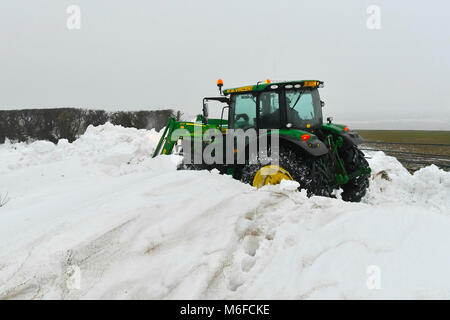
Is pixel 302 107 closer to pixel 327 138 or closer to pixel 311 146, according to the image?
pixel 327 138

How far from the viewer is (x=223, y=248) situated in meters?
2.24

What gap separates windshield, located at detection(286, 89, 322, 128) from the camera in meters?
4.57

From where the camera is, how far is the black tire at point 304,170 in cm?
383

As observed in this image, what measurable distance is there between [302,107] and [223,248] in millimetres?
3231

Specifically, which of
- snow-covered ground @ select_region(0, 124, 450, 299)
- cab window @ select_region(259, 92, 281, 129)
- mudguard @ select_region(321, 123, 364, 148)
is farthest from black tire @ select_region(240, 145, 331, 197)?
mudguard @ select_region(321, 123, 364, 148)

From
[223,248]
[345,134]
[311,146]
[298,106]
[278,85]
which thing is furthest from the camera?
[345,134]

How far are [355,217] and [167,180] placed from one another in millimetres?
2423

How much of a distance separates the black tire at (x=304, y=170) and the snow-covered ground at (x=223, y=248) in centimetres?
81

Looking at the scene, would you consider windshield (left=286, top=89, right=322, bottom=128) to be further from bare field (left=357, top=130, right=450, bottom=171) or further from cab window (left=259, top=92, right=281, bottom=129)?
bare field (left=357, top=130, right=450, bottom=171)

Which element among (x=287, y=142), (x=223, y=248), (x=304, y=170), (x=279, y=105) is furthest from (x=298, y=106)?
(x=223, y=248)

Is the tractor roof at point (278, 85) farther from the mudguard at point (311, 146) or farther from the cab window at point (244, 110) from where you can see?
the mudguard at point (311, 146)

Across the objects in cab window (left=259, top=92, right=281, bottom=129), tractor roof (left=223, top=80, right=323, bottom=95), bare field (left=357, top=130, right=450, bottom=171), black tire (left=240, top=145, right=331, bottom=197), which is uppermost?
tractor roof (left=223, top=80, right=323, bottom=95)

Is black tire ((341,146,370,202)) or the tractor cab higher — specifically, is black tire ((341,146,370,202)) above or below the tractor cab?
below
